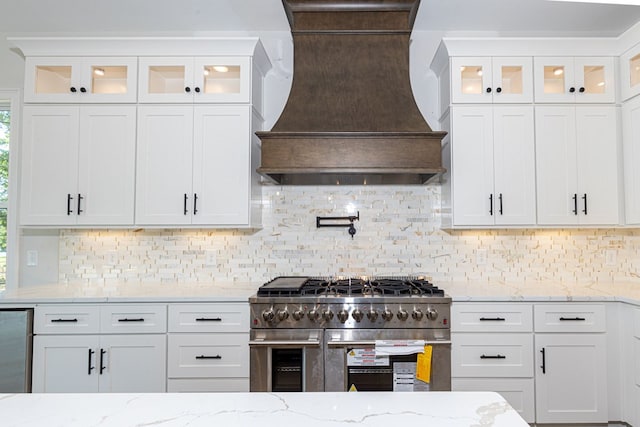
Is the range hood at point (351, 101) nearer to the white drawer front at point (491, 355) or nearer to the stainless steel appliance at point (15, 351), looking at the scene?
the white drawer front at point (491, 355)

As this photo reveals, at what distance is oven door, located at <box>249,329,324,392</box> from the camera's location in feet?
7.65

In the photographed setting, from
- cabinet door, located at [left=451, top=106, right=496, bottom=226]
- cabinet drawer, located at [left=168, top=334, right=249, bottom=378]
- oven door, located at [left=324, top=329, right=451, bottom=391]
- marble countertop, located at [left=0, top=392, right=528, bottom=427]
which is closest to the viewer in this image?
marble countertop, located at [left=0, top=392, right=528, bottom=427]

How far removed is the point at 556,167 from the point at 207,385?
8.94 feet

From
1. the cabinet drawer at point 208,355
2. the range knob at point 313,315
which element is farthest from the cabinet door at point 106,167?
the range knob at point 313,315

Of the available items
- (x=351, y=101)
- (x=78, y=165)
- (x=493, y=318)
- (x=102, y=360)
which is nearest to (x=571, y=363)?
(x=493, y=318)

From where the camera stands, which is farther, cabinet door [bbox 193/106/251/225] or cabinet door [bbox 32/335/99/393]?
cabinet door [bbox 193/106/251/225]

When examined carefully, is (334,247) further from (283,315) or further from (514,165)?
(514,165)

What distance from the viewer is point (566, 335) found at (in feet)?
7.89

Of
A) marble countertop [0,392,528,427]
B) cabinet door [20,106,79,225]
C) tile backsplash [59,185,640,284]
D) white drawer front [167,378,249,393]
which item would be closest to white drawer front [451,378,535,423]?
tile backsplash [59,185,640,284]

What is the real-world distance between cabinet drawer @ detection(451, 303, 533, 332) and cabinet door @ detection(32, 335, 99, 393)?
222cm

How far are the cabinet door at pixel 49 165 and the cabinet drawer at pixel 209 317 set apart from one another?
3.51 feet

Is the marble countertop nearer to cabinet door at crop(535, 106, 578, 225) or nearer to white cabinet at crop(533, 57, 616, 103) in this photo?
cabinet door at crop(535, 106, 578, 225)

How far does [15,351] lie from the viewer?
2391 mm

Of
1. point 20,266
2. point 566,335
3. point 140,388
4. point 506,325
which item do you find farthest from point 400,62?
point 20,266
